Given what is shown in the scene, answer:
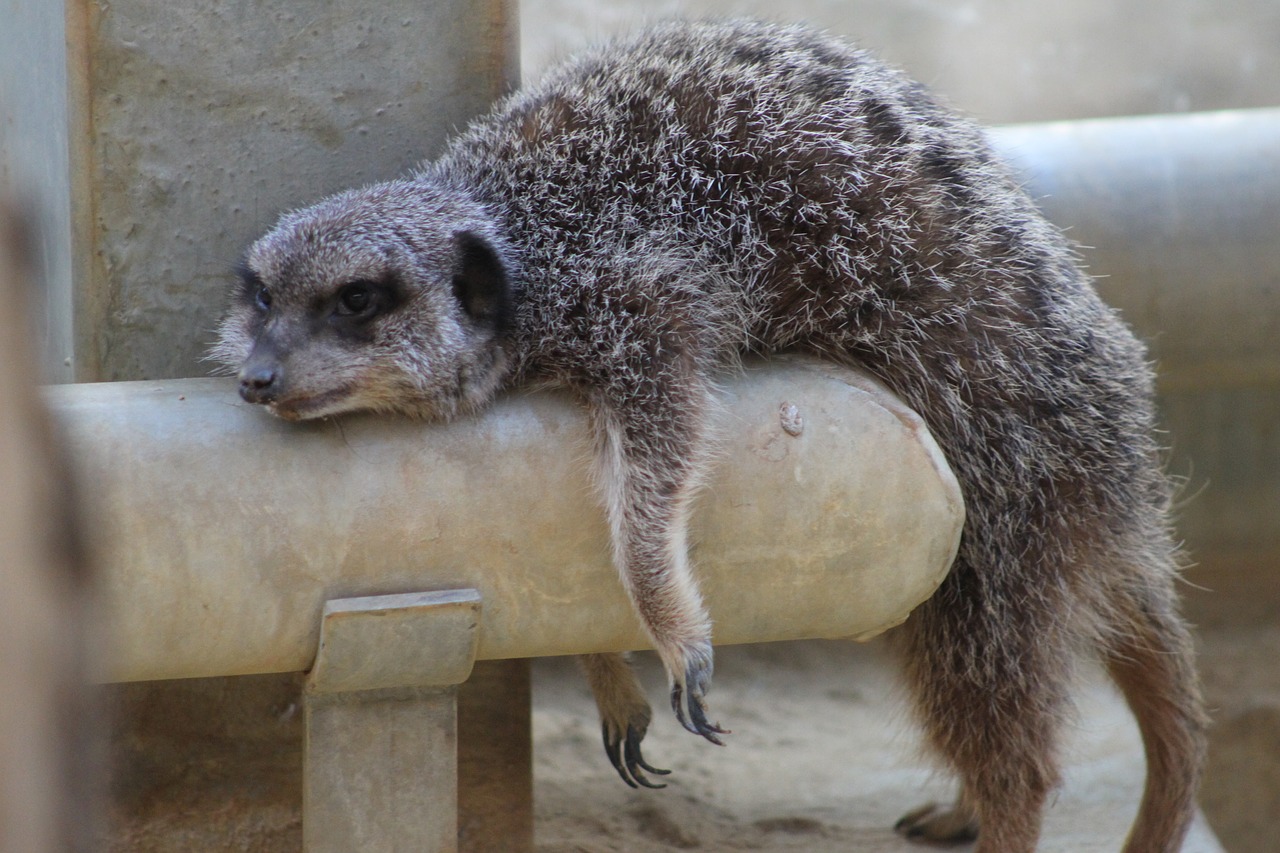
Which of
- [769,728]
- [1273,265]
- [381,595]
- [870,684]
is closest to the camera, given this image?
[381,595]

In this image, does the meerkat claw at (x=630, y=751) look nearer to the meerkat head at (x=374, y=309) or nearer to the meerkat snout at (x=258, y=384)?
the meerkat head at (x=374, y=309)

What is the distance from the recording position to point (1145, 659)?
9.95ft

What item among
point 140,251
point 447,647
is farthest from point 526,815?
point 140,251

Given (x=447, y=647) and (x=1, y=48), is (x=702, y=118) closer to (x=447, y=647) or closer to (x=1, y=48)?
(x=447, y=647)

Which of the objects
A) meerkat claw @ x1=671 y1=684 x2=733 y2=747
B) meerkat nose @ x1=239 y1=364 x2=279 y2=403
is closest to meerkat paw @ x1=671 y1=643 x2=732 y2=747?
meerkat claw @ x1=671 y1=684 x2=733 y2=747

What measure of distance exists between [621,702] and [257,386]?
51.0 inches

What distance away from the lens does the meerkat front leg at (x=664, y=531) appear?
223 cm

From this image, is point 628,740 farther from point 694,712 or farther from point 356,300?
point 356,300

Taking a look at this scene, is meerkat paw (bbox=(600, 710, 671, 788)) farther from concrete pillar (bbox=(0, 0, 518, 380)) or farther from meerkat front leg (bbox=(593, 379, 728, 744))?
concrete pillar (bbox=(0, 0, 518, 380))

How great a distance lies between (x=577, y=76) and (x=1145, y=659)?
193 cm

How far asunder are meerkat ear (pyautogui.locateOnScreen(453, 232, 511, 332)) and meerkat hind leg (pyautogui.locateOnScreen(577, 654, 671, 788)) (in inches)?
36.8

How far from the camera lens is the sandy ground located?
3490 mm

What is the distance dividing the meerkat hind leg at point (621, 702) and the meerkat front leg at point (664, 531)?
0.67 m

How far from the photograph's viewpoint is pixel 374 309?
2363 millimetres
